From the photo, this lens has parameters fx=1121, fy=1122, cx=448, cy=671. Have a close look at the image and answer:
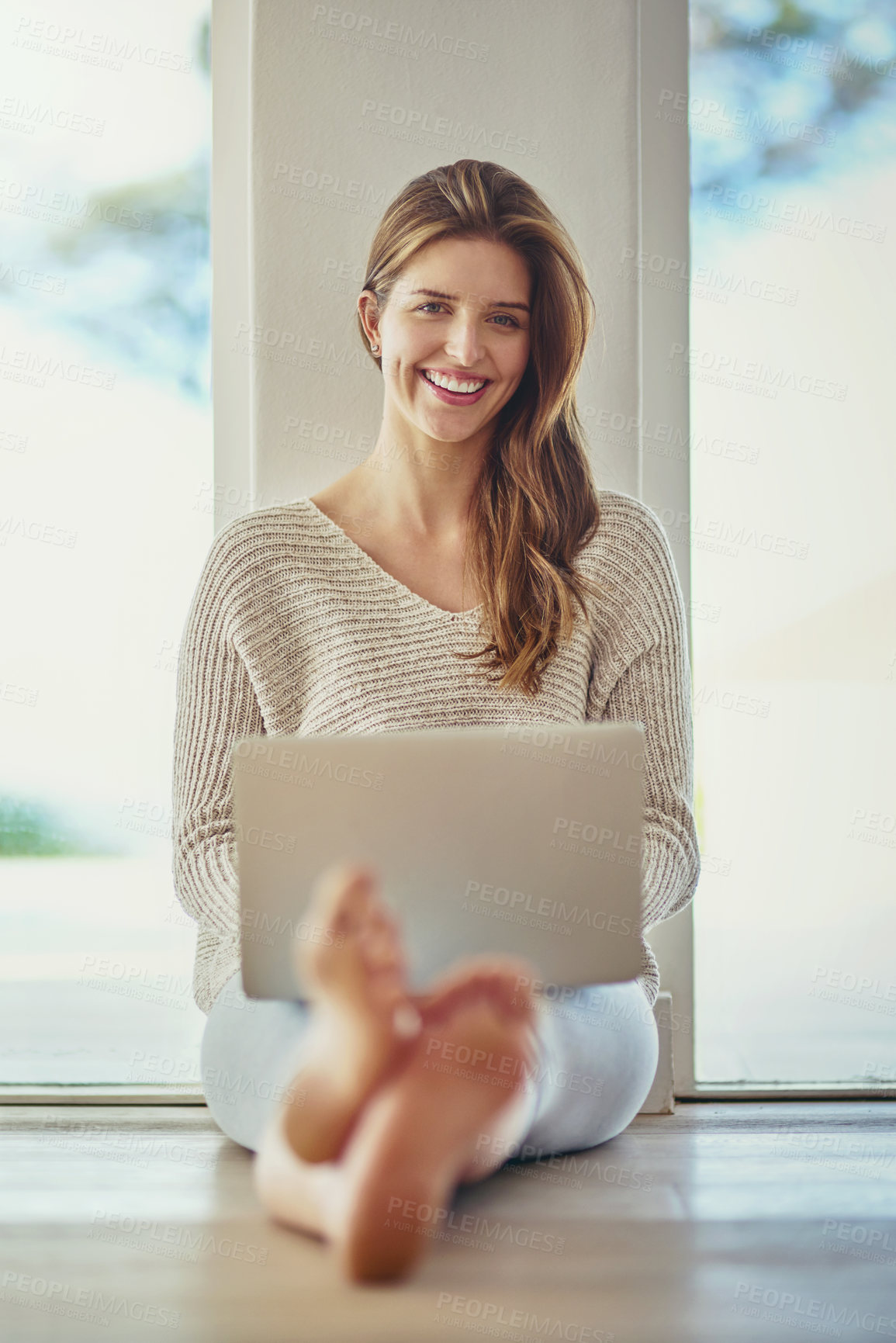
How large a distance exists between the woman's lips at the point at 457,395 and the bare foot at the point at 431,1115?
3.24ft

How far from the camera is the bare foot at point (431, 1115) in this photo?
77cm

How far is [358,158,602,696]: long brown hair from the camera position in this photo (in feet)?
5.21

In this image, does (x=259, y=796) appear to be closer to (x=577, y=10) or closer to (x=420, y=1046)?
(x=420, y=1046)

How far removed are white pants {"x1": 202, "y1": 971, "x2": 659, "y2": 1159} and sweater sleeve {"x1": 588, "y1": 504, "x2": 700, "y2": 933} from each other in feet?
0.69

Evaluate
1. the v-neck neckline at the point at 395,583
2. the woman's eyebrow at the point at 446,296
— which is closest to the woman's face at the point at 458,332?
the woman's eyebrow at the point at 446,296

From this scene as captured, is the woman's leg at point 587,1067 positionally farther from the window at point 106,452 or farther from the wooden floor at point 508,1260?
the window at point 106,452

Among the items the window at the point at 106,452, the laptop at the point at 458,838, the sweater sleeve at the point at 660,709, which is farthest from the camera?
the window at the point at 106,452

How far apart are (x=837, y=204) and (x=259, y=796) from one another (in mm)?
1613

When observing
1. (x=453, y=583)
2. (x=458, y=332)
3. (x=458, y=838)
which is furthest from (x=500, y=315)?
(x=458, y=838)

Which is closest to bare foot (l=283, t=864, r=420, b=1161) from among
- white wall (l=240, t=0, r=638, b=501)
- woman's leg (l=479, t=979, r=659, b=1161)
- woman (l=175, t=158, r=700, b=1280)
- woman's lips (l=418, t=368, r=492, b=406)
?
woman's leg (l=479, t=979, r=659, b=1161)

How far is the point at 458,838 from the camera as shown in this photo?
1.03 meters

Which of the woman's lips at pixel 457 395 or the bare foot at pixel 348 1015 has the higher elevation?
the woman's lips at pixel 457 395

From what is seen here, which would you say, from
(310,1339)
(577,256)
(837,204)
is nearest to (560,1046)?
(310,1339)

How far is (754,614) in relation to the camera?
2.01 meters
